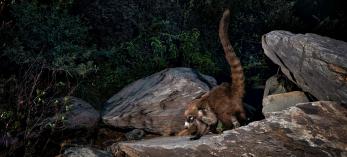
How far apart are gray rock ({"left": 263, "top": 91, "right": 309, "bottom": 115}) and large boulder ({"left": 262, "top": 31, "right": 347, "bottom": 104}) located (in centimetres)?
17

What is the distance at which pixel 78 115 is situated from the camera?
7250 mm

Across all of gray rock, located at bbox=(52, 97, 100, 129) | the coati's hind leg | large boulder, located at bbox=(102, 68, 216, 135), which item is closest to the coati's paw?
the coati's hind leg

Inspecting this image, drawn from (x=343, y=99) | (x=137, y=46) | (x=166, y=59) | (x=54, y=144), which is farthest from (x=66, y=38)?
(x=343, y=99)

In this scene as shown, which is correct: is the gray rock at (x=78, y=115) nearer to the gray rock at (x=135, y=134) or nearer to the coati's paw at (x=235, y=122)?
the gray rock at (x=135, y=134)

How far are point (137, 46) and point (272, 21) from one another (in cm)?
331

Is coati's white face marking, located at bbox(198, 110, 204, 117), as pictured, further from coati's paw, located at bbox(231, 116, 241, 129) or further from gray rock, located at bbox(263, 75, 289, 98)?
gray rock, located at bbox(263, 75, 289, 98)

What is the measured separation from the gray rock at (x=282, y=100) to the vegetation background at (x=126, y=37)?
1807 millimetres

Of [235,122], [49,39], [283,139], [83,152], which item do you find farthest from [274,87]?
[49,39]

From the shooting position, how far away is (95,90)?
28.5ft

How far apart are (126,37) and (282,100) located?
441cm

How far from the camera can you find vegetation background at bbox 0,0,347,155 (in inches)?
322

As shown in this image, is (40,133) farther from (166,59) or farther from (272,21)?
(272,21)

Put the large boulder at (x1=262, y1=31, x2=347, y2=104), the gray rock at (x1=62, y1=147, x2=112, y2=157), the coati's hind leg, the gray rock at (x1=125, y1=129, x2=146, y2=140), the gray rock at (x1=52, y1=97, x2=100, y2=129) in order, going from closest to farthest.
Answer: the large boulder at (x1=262, y1=31, x2=347, y2=104), the gray rock at (x1=62, y1=147, x2=112, y2=157), the coati's hind leg, the gray rock at (x1=52, y1=97, x2=100, y2=129), the gray rock at (x1=125, y1=129, x2=146, y2=140)

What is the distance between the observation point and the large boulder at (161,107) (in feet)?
24.6
